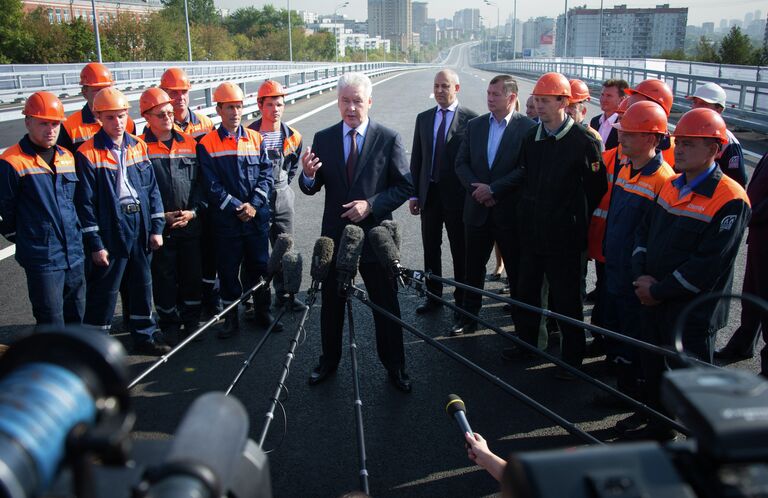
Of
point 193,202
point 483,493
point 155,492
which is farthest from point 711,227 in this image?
point 193,202

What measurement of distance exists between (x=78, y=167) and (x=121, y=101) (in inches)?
24.7

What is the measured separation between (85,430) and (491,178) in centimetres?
513

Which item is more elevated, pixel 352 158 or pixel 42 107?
pixel 42 107

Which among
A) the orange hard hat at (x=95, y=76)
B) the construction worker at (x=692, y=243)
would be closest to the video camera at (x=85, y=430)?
the construction worker at (x=692, y=243)

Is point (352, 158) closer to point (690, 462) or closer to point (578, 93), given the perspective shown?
point (578, 93)

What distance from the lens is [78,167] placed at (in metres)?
5.21

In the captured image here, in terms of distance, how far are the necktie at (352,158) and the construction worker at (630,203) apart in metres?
1.97

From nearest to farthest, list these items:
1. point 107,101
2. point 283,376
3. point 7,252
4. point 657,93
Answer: point 283,376
point 107,101
point 657,93
point 7,252

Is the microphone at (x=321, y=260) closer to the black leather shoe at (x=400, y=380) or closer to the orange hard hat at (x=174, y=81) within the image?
the black leather shoe at (x=400, y=380)

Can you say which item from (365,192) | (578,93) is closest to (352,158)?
(365,192)

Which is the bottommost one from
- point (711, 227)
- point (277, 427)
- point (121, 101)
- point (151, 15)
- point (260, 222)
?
point (277, 427)

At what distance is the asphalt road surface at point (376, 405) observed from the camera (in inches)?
157

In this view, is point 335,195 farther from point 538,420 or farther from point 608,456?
point 608,456

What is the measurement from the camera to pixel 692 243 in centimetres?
403
